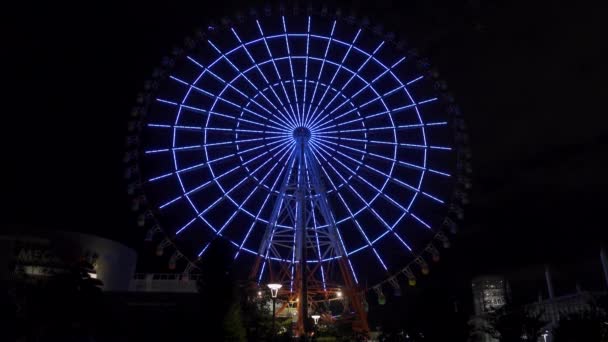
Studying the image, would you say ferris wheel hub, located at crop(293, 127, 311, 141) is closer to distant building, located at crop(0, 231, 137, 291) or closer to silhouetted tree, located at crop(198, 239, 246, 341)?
silhouetted tree, located at crop(198, 239, 246, 341)

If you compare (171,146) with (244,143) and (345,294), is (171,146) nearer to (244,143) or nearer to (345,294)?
(244,143)

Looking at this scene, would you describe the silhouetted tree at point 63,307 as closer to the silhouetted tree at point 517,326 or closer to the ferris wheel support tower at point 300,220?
the ferris wheel support tower at point 300,220

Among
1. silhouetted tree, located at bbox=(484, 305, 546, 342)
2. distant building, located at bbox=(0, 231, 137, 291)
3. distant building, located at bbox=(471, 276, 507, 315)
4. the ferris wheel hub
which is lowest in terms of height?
silhouetted tree, located at bbox=(484, 305, 546, 342)

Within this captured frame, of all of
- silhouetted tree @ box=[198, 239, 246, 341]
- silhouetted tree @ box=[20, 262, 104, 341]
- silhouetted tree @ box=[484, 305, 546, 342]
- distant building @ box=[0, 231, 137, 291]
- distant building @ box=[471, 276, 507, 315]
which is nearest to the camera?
silhouetted tree @ box=[198, 239, 246, 341]

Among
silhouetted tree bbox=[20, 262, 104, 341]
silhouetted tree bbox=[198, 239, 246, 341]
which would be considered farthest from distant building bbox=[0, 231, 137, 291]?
silhouetted tree bbox=[198, 239, 246, 341]

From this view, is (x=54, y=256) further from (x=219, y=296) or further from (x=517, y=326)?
(x=517, y=326)

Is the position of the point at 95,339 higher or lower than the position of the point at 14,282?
lower

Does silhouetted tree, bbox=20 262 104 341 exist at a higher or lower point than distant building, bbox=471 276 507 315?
lower

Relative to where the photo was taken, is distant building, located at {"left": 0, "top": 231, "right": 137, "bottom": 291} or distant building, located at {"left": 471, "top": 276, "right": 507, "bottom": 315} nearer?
distant building, located at {"left": 0, "top": 231, "right": 137, "bottom": 291}

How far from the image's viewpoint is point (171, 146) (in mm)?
32250

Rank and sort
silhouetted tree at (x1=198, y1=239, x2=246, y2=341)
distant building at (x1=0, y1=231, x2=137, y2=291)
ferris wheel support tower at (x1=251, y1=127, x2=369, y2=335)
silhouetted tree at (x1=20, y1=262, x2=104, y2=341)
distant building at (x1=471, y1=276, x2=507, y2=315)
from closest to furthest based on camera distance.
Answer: silhouetted tree at (x1=198, y1=239, x2=246, y2=341), silhouetted tree at (x1=20, y1=262, x2=104, y2=341), ferris wheel support tower at (x1=251, y1=127, x2=369, y2=335), distant building at (x1=0, y1=231, x2=137, y2=291), distant building at (x1=471, y1=276, x2=507, y2=315)

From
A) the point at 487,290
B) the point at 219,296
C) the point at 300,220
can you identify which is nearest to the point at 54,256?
the point at 300,220

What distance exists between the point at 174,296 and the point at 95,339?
273 inches

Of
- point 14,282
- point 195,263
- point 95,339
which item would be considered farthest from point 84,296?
point 14,282
